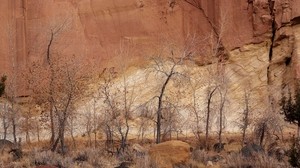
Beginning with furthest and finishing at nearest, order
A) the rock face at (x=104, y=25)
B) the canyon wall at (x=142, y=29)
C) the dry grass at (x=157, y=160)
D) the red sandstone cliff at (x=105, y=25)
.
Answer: the rock face at (x=104, y=25), the red sandstone cliff at (x=105, y=25), the canyon wall at (x=142, y=29), the dry grass at (x=157, y=160)

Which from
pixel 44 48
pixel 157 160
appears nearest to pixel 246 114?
pixel 157 160

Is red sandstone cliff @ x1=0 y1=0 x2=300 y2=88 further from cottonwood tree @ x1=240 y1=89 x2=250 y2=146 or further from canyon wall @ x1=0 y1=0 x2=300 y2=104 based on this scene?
cottonwood tree @ x1=240 y1=89 x2=250 y2=146

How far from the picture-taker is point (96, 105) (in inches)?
1144

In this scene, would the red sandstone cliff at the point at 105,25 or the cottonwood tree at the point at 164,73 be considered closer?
the cottonwood tree at the point at 164,73

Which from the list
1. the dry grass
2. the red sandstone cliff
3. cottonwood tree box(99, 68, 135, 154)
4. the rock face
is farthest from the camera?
the rock face

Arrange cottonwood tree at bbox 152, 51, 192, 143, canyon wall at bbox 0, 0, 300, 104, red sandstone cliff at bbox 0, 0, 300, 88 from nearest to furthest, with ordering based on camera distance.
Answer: cottonwood tree at bbox 152, 51, 192, 143 < canyon wall at bbox 0, 0, 300, 104 < red sandstone cliff at bbox 0, 0, 300, 88

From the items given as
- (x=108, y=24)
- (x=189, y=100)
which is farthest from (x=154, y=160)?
(x=108, y=24)

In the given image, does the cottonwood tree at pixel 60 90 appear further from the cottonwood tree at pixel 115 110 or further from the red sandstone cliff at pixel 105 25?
the red sandstone cliff at pixel 105 25

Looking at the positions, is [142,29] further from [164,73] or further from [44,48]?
[164,73]

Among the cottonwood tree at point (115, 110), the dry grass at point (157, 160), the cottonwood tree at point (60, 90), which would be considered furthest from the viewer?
the cottonwood tree at point (115, 110)

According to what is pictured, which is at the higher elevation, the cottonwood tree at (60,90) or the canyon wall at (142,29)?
the canyon wall at (142,29)

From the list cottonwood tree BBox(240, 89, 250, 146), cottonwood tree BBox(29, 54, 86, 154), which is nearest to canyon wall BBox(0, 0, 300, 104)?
cottonwood tree BBox(240, 89, 250, 146)

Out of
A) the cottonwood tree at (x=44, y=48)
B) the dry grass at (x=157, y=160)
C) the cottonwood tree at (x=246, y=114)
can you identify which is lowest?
the dry grass at (x=157, y=160)

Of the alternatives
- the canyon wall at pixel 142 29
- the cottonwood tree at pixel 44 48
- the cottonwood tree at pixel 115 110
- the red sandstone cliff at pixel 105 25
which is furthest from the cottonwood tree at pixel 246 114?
the cottonwood tree at pixel 44 48
